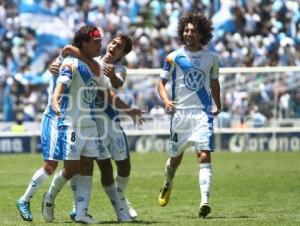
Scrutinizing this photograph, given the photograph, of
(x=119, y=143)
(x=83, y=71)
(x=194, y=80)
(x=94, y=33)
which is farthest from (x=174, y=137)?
(x=94, y=33)

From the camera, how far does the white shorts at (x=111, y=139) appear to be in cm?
1245

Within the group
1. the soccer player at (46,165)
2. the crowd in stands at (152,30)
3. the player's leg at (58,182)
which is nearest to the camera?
the player's leg at (58,182)

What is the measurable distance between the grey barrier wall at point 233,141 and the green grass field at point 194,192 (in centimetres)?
187

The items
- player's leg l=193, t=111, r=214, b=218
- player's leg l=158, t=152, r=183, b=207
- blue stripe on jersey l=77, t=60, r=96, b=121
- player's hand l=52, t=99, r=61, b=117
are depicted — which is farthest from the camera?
player's leg l=158, t=152, r=183, b=207

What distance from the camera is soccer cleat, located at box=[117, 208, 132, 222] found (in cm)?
1237

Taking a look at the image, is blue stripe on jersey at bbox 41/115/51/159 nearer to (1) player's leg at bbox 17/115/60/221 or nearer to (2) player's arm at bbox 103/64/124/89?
(1) player's leg at bbox 17/115/60/221

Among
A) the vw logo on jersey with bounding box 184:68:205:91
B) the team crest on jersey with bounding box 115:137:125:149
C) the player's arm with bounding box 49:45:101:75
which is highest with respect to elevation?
the player's arm with bounding box 49:45:101:75

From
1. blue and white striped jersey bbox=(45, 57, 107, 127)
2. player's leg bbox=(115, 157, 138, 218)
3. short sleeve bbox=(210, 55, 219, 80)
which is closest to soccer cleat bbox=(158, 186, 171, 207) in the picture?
player's leg bbox=(115, 157, 138, 218)

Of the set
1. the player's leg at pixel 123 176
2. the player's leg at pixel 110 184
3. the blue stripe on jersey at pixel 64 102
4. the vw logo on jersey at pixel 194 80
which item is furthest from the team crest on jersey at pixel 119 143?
the vw logo on jersey at pixel 194 80

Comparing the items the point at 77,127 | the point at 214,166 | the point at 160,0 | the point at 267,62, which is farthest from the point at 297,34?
the point at 77,127

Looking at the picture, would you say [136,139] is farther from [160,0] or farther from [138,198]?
[138,198]

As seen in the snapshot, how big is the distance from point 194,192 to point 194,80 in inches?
149

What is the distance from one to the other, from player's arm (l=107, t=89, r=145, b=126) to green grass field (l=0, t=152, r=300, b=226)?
1.24 metres

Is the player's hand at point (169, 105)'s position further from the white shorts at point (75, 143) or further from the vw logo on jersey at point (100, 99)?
the white shorts at point (75, 143)
